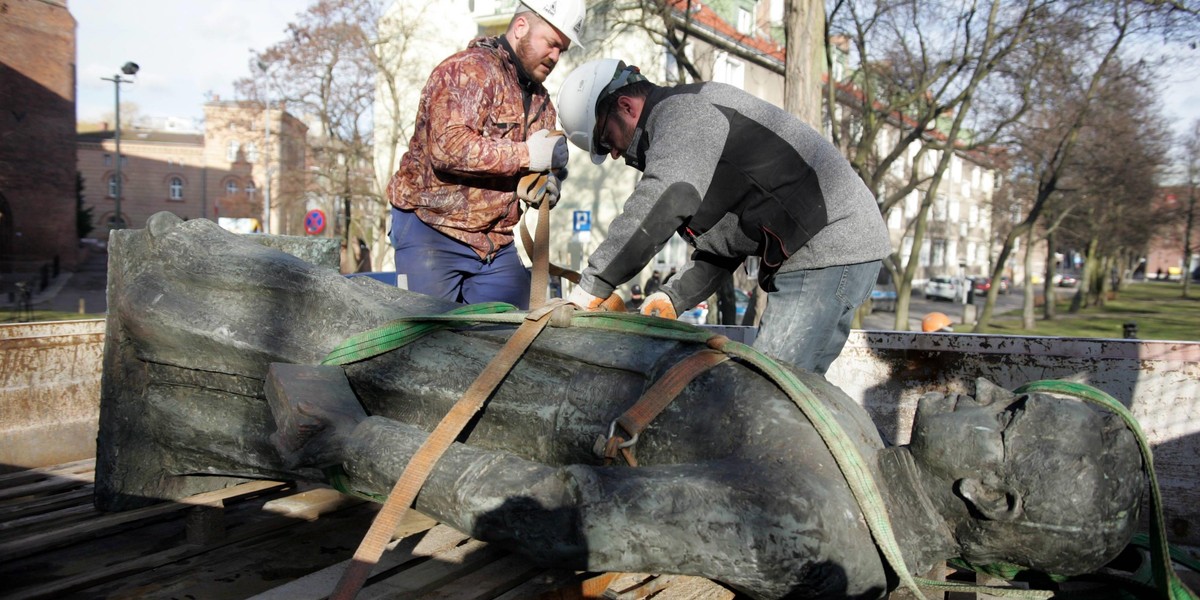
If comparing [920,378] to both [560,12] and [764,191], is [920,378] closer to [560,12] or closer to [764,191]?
[764,191]

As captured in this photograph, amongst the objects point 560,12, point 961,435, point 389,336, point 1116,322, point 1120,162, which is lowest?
point 1116,322

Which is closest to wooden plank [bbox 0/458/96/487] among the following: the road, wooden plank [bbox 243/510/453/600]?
wooden plank [bbox 243/510/453/600]

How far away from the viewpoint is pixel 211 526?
2846 mm

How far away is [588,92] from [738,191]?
2.21 feet

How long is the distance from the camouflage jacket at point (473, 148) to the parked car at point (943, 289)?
136ft

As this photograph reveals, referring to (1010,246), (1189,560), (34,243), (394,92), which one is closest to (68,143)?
(34,243)

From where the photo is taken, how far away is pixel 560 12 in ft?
12.1

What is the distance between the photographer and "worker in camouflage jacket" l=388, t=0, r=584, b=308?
3.57m

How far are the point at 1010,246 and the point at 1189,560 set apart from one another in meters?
17.5

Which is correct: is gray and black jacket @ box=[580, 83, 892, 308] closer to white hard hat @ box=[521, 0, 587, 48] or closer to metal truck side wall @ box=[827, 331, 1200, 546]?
white hard hat @ box=[521, 0, 587, 48]

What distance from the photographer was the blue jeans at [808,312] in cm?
305

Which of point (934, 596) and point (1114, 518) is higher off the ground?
point (1114, 518)

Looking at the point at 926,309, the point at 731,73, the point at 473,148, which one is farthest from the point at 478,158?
the point at 926,309

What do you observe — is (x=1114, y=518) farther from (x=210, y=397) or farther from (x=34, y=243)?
(x=34, y=243)
